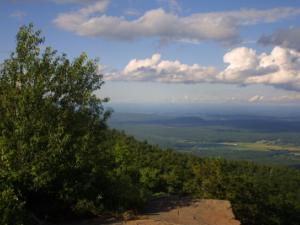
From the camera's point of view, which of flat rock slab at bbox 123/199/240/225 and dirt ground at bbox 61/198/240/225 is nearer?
dirt ground at bbox 61/198/240/225

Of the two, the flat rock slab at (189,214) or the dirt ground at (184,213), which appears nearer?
the dirt ground at (184,213)

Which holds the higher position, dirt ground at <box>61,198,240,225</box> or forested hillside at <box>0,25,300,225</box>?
forested hillside at <box>0,25,300,225</box>

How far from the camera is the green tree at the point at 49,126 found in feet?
54.1

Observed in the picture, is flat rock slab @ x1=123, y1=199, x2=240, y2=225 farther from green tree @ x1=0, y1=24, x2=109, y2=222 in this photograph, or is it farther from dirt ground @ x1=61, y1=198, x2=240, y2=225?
green tree @ x1=0, y1=24, x2=109, y2=222

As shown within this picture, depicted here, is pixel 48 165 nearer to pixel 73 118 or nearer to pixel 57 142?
pixel 57 142

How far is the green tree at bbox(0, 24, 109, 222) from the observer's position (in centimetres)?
1648

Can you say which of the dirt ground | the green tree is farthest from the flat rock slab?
the green tree

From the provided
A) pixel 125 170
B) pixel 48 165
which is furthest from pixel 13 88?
pixel 125 170

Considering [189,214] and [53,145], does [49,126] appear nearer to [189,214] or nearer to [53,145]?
[53,145]

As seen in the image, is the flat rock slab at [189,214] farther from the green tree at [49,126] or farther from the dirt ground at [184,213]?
the green tree at [49,126]

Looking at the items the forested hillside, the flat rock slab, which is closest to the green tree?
the forested hillside

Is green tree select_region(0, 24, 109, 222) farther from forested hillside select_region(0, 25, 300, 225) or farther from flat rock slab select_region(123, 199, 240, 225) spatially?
flat rock slab select_region(123, 199, 240, 225)

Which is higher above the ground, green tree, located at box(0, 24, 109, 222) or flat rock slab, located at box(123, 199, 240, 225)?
green tree, located at box(0, 24, 109, 222)


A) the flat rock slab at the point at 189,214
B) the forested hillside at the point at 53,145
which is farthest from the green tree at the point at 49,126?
the flat rock slab at the point at 189,214
